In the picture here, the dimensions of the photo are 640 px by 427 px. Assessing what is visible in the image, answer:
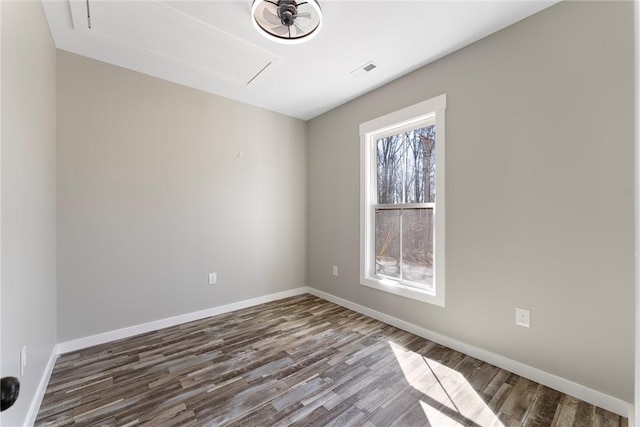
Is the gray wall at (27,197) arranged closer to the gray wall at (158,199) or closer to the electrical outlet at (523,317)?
the gray wall at (158,199)

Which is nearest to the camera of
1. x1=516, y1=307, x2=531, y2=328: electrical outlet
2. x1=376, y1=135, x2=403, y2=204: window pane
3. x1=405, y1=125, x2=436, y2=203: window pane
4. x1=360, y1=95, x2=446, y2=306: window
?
x1=516, y1=307, x2=531, y2=328: electrical outlet

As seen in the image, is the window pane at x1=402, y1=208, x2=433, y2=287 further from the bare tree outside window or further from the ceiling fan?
the ceiling fan

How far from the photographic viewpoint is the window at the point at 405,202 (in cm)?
246

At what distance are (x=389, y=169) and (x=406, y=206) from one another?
499mm

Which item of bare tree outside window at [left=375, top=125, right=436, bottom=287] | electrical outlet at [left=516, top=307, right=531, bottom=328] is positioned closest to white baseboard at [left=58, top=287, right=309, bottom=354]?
bare tree outside window at [left=375, top=125, right=436, bottom=287]

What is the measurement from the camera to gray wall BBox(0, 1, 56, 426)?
123 centimetres

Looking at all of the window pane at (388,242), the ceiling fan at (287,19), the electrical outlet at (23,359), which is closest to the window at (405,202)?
the window pane at (388,242)

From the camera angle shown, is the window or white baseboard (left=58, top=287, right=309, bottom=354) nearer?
white baseboard (left=58, top=287, right=309, bottom=354)

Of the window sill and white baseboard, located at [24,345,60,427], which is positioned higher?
the window sill

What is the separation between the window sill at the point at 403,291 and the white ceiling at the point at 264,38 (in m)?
2.18

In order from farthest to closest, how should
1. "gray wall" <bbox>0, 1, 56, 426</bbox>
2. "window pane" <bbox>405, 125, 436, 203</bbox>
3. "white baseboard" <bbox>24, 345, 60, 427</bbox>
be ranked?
"window pane" <bbox>405, 125, 436, 203</bbox> < "white baseboard" <bbox>24, 345, 60, 427</bbox> < "gray wall" <bbox>0, 1, 56, 426</bbox>

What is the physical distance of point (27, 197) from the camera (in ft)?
4.98

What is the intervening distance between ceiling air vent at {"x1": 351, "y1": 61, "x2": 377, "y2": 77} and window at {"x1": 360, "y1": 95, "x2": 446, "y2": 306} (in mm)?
501

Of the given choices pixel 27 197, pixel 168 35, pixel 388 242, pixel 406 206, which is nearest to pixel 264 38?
pixel 168 35
